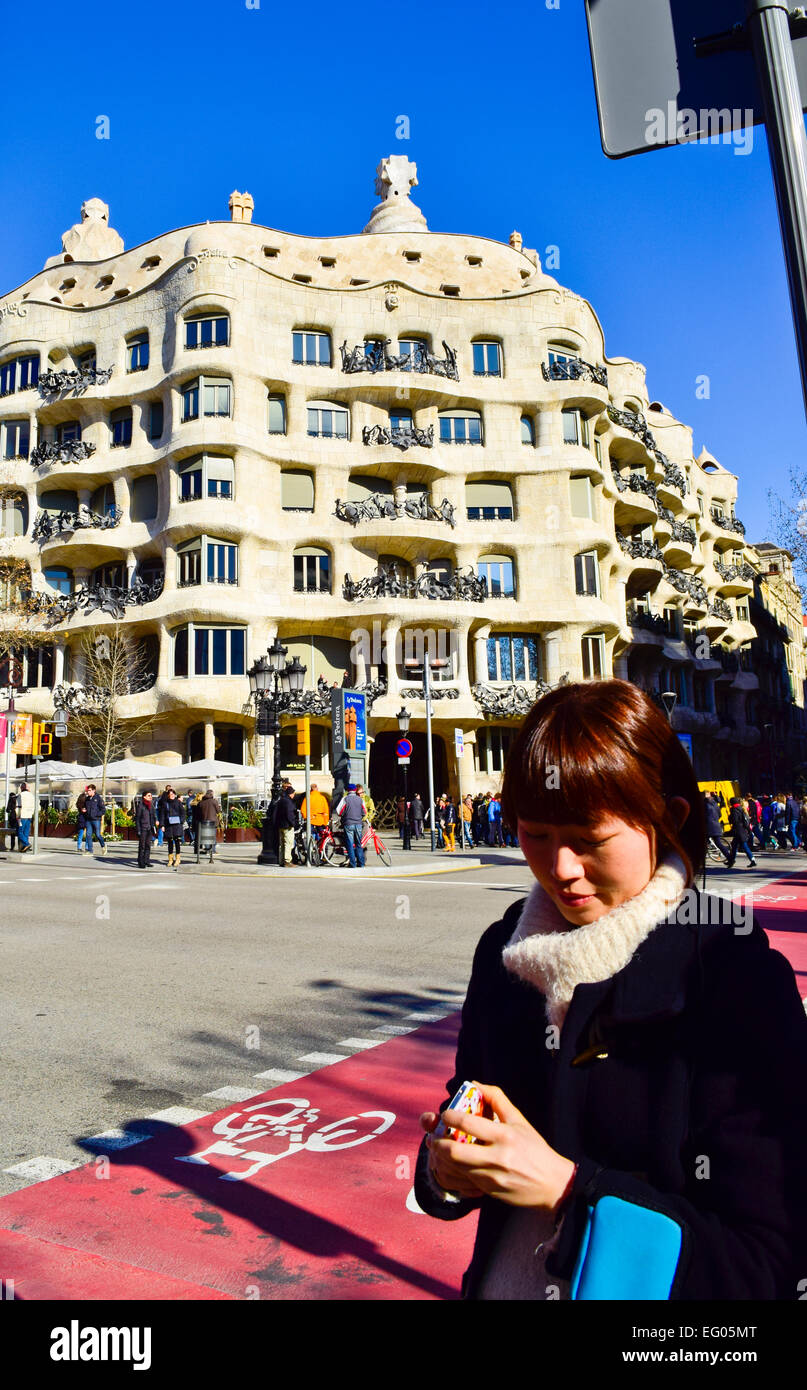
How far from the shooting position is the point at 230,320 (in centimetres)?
3616

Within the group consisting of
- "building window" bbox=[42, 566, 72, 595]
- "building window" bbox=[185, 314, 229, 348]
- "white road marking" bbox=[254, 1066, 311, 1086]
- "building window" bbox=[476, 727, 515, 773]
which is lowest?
"white road marking" bbox=[254, 1066, 311, 1086]

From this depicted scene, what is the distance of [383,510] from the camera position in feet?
121

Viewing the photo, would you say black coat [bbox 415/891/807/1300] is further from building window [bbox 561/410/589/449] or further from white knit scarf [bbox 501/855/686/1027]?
building window [bbox 561/410/589/449]

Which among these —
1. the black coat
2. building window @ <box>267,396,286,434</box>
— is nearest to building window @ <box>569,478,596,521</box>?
building window @ <box>267,396,286,434</box>

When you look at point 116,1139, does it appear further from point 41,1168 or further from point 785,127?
point 785,127

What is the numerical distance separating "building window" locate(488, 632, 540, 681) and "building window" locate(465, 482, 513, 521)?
504 cm

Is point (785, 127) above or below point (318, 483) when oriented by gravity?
below

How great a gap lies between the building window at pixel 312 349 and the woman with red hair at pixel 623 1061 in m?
38.7

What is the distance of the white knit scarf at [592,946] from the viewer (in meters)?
1.50

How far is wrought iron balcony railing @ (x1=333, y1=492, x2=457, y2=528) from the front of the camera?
36812 mm

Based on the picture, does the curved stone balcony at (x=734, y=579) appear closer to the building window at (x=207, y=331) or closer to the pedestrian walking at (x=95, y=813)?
the building window at (x=207, y=331)

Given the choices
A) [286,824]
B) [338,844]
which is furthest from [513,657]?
[286,824]

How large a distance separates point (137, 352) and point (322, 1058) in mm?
38054

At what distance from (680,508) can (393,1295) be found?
51715 mm
